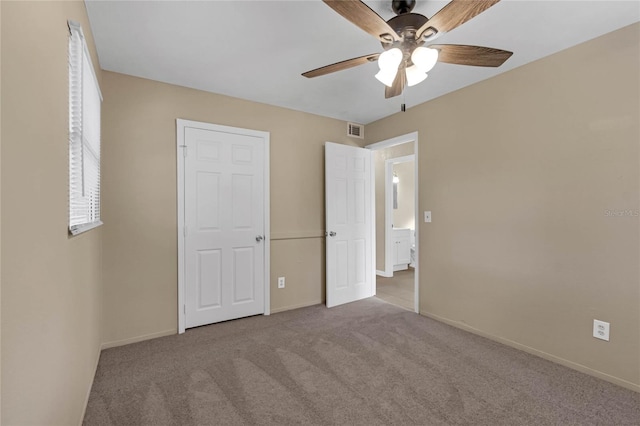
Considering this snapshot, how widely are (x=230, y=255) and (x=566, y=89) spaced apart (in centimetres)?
336

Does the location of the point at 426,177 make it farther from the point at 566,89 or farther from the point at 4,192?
the point at 4,192

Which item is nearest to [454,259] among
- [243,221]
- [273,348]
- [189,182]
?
[273,348]

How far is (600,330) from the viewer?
7.10 feet

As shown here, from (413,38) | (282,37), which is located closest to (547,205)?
(413,38)

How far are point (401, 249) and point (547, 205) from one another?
140 inches

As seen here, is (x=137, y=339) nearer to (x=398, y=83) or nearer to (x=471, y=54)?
(x=398, y=83)

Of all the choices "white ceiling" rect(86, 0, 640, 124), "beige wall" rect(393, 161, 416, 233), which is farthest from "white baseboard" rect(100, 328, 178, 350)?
"beige wall" rect(393, 161, 416, 233)

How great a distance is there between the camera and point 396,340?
9.09 ft

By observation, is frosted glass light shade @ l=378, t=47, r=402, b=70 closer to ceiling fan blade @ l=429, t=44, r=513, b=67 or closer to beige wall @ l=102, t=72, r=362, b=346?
ceiling fan blade @ l=429, t=44, r=513, b=67

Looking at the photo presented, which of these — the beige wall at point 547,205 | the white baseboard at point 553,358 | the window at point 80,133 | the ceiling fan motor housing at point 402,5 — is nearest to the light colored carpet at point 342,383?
the white baseboard at point 553,358

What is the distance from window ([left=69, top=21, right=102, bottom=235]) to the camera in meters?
1.50

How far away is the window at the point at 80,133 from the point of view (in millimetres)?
1498

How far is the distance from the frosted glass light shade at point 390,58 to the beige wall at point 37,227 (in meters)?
1.45

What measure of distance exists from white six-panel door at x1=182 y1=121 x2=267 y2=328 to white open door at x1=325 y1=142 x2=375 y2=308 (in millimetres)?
871
